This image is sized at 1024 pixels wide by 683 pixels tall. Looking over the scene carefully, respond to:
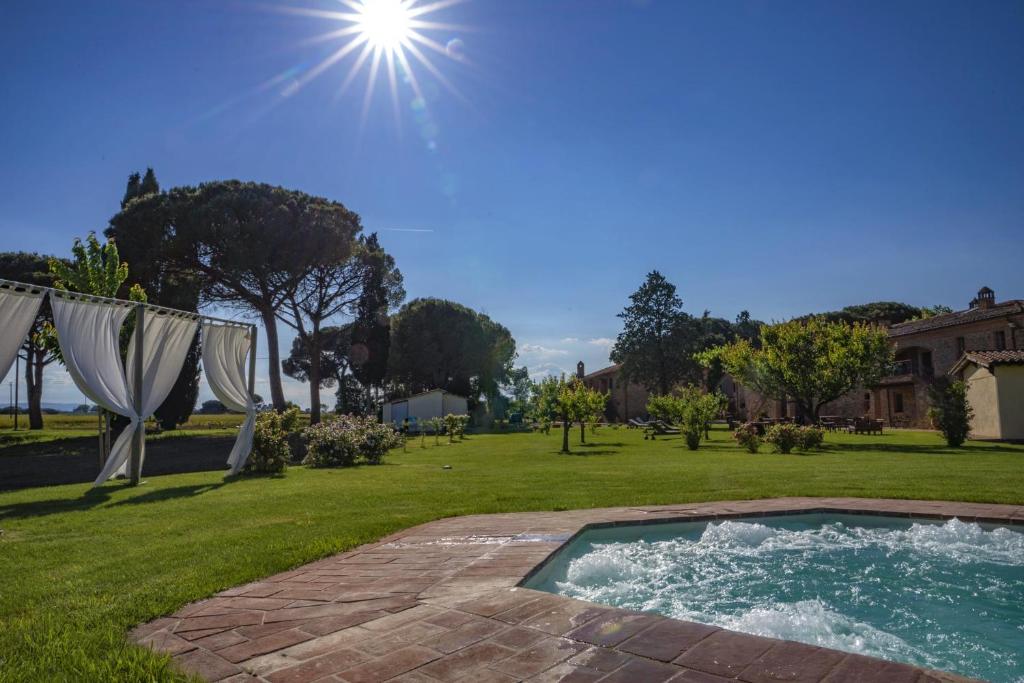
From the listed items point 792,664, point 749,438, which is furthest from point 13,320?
point 749,438

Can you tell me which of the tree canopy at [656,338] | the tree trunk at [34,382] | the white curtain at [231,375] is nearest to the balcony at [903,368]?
the tree canopy at [656,338]

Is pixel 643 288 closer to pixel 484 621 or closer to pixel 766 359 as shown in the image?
pixel 766 359

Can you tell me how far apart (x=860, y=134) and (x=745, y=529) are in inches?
375

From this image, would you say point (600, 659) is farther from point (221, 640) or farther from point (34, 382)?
point (34, 382)

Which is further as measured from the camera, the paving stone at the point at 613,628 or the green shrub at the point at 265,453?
the green shrub at the point at 265,453

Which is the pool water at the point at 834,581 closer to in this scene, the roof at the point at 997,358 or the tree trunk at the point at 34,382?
the roof at the point at 997,358

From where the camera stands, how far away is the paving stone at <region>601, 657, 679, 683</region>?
8.20 feet

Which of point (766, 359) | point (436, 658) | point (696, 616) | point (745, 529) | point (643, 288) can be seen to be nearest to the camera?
point (436, 658)

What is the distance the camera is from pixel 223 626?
3.36 meters

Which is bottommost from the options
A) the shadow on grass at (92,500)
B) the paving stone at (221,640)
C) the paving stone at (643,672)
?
the shadow on grass at (92,500)

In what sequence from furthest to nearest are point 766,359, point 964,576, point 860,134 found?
point 766,359 → point 860,134 → point 964,576

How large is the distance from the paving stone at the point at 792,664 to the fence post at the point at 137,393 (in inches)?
407

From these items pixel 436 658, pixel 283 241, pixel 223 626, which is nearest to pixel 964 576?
pixel 436 658

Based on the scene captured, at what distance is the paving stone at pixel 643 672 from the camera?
2498 mm
